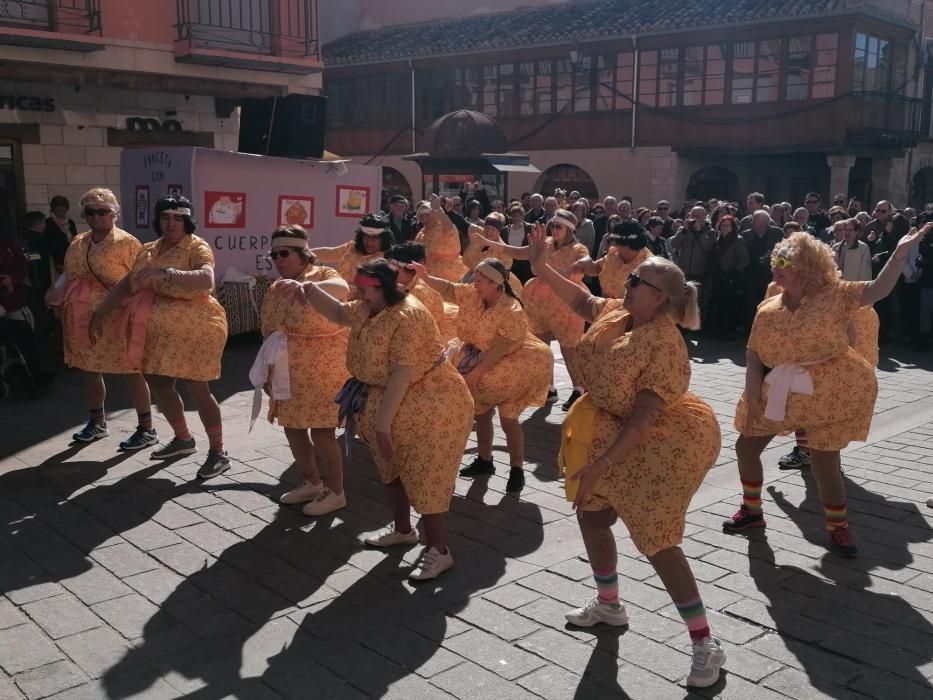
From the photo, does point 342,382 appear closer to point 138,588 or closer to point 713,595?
point 138,588

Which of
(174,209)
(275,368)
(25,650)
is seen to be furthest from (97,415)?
(25,650)

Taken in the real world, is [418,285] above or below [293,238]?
below

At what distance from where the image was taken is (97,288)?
6781 mm

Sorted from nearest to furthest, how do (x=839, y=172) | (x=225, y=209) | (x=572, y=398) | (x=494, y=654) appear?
(x=494, y=654) → (x=572, y=398) → (x=225, y=209) → (x=839, y=172)

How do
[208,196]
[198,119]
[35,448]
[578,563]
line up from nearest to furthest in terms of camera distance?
[578,563] → [35,448] → [208,196] → [198,119]

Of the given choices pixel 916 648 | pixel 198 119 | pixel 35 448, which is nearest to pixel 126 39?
pixel 198 119

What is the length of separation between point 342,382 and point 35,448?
112 inches

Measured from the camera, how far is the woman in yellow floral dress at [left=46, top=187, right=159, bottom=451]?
263 inches

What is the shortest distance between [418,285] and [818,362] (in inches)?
Result: 101

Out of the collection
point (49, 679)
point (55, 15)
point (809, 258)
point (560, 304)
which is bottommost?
point (49, 679)

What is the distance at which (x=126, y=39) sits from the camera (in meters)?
12.4

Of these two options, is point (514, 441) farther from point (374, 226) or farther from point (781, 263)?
point (781, 263)

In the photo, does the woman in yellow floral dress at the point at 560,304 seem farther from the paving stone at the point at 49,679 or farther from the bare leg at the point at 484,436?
the paving stone at the point at 49,679

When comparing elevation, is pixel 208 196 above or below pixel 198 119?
below
